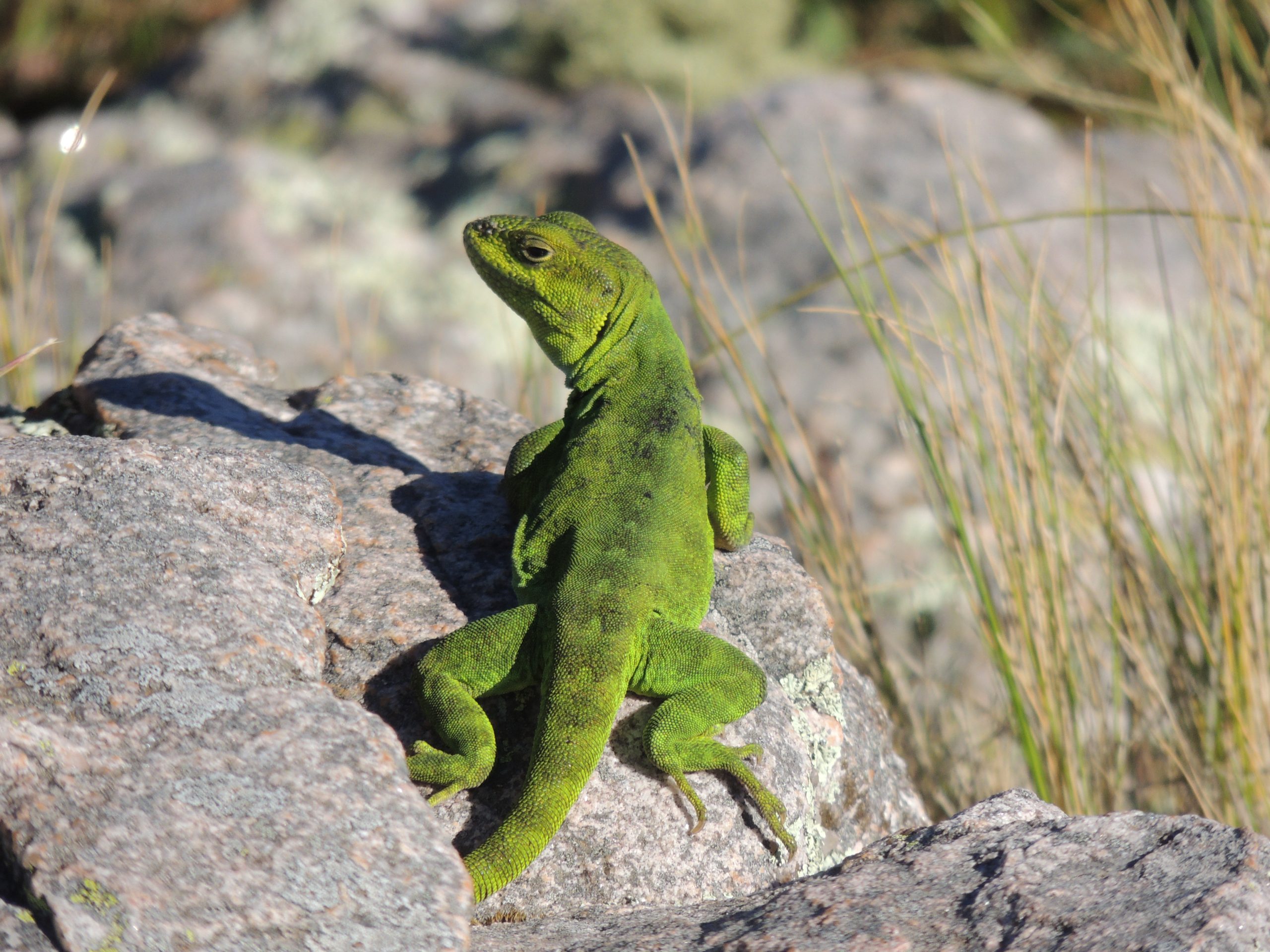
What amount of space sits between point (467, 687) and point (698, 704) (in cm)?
57

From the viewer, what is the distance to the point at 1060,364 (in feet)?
13.2

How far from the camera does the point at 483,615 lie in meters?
3.07

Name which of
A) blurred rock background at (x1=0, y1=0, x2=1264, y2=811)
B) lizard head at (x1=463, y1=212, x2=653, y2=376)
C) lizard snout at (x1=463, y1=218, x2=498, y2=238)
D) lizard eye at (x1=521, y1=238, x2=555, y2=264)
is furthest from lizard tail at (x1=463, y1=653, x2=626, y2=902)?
blurred rock background at (x1=0, y1=0, x2=1264, y2=811)

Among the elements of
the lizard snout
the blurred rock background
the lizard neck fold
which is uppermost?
the lizard snout

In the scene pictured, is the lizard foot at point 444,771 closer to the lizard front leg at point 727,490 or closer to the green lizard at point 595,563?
the green lizard at point 595,563

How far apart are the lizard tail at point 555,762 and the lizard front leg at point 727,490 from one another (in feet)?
2.72

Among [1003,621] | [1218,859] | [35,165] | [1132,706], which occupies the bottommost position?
[35,165]

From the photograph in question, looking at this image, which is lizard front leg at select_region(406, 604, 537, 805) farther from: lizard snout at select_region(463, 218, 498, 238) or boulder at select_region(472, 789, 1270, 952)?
lizard snout at select_region(463, 218, 498, 238)

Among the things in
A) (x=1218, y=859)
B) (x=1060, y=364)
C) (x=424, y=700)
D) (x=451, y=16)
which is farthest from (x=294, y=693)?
(x=451, y=16)

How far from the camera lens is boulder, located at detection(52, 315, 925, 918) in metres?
2.59

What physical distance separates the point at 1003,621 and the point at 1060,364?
964 mm

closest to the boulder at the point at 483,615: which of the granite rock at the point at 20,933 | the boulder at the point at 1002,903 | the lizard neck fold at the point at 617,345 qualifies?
the boulder at the point at 1002,903

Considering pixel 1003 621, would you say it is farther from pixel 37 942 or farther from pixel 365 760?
pixel 37 942

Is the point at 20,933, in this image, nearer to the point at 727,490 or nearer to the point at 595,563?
the point at 595,563
